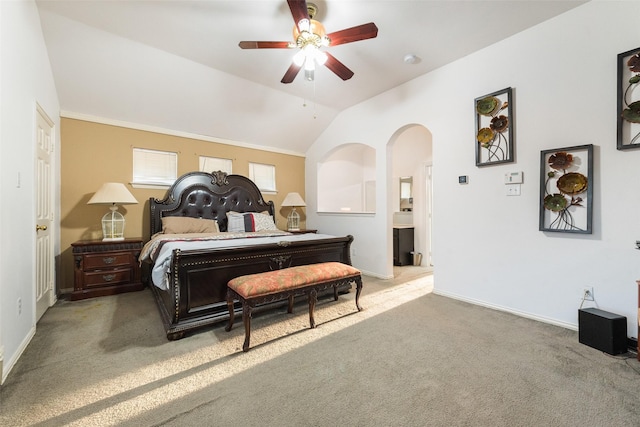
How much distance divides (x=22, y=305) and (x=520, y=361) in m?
3.81

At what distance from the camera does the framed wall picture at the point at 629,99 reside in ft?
7.04

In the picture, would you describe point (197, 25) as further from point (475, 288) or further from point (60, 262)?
point (475, 288)

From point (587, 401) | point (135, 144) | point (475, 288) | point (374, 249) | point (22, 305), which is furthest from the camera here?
point (374, 249)

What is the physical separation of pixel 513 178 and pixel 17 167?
4.41 m

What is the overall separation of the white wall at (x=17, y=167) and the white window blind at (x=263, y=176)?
3081mm

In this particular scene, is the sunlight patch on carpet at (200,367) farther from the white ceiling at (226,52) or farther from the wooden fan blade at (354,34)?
the white ceiling at (226,52)

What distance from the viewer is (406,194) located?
19.2 ft

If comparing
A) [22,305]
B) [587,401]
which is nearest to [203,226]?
[22,305]

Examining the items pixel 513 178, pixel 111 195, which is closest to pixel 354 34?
pixel 513 178

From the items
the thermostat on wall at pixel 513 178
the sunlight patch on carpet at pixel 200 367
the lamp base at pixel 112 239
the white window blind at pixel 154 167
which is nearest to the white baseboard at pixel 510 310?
the sunlight patch on carpet at pixel 200 367

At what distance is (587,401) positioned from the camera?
1528 millimetres

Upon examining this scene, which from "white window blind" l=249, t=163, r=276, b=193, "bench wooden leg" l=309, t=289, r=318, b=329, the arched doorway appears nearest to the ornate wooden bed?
"bench wooden leg" l=309, t=289, r=318, b=329

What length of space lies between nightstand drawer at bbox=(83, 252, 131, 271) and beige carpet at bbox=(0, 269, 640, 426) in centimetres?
80

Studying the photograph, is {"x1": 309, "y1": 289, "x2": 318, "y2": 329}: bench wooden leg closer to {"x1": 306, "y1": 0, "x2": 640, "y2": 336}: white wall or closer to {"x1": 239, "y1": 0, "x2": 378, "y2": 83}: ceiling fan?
{"x1": 306, "y1": 0, "x2": 640, "y2": 336}: white wall
